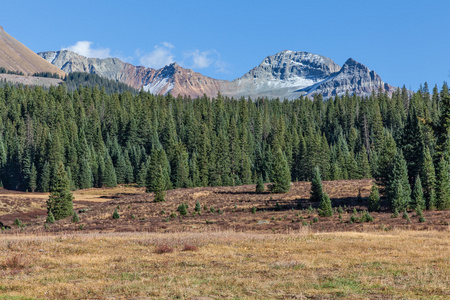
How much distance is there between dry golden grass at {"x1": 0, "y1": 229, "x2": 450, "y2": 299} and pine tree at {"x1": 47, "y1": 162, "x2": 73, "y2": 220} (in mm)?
26822

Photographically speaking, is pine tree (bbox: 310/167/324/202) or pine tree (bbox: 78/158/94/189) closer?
pine tree (bbox: 310/167/324/202)

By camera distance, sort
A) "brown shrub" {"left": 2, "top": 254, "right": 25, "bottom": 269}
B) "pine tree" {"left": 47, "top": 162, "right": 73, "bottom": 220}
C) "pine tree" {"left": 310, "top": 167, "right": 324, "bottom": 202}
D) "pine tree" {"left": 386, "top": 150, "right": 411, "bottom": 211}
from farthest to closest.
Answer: "pine tree" {"left": 310, "top": 167, "right": 324, "bottom": 202}
"pine tree" {"left": 47, "top": 162, "right": 73, "bottom": 220}
"pine tree" {"left": 386, "top": 150, "right": 411, "bottom": 211}
"brown shrub" {"left": 2, "top": 254, "right": 25, "bottom": 269}

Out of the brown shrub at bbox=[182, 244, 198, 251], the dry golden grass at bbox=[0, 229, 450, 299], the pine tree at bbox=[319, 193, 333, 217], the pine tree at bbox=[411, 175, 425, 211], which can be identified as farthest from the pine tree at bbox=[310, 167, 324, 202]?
the brown shrub at bbox=[182, 244, 198, 251]

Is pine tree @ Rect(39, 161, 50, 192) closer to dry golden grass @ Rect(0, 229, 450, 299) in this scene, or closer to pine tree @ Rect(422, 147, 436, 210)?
dry golden grass @ Rect(0, 229, 450, 299)

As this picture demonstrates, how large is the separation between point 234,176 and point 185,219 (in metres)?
57.9

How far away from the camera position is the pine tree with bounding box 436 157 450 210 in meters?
45.7

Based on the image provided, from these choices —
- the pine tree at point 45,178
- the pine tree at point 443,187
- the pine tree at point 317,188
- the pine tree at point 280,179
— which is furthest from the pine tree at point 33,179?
the pine tree at point 443,187

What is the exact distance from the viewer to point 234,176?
4126 inches

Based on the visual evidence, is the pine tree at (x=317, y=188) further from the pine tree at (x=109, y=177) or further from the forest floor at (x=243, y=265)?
the pine tree at (x=109, y=177)

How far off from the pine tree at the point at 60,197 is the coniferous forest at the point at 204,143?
608 inches

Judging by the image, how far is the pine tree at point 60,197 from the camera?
5131cm

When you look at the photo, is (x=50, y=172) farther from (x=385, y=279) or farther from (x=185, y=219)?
(x=385, y=279)

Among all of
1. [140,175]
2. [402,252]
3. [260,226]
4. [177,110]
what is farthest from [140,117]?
[402,252]

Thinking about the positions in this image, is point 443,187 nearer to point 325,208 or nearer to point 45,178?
point 325,208
